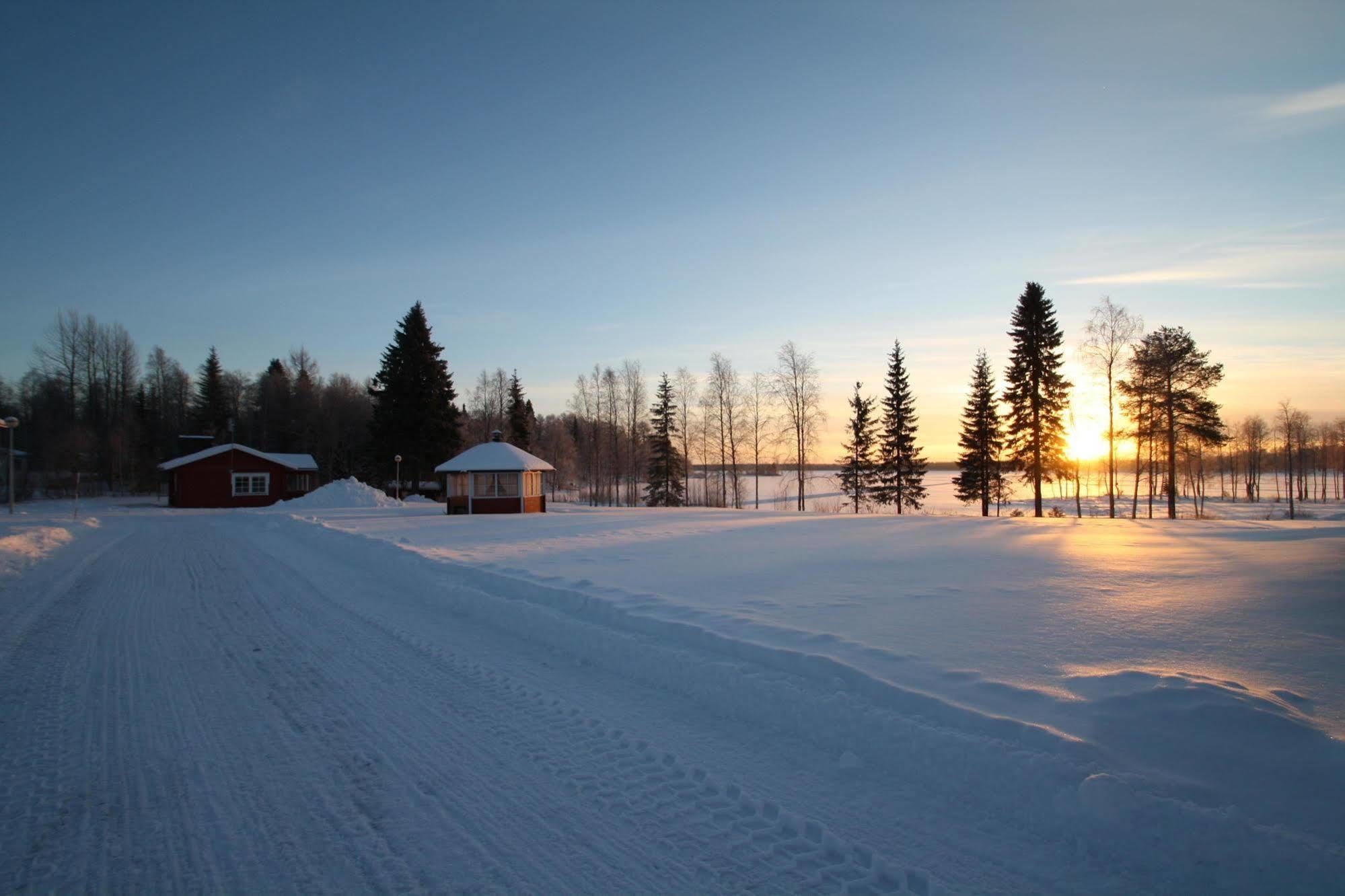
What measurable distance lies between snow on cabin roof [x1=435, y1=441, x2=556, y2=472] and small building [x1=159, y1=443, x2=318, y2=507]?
15952mm

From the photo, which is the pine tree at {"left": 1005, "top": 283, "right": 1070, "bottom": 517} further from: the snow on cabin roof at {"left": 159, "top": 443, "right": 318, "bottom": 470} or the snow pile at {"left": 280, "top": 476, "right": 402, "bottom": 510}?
the snow on cabin roof at {"left": 159, "top": 443, "right": 318, "bottom": 470}

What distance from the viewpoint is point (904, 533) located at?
1630cm

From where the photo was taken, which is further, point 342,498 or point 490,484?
point 342,498

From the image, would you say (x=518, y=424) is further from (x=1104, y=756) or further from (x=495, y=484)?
(x=1104, y=756)

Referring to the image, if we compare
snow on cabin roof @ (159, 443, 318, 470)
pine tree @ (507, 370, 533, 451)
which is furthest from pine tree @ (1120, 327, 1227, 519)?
snow on cabin roof @ (159, 443, 318, 470)

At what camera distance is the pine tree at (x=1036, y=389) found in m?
31.6

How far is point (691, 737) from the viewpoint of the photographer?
437 cm

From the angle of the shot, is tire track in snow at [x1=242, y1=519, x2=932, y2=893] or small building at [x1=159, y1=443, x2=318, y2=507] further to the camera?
small building at [x1=159, y1=443, x2=318, y2=507]

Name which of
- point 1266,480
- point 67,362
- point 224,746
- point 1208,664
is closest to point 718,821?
point 224,746

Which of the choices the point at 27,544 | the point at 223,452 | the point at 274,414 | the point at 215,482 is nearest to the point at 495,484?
the point at 27,544

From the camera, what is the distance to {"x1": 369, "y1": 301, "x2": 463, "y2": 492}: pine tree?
40.7m

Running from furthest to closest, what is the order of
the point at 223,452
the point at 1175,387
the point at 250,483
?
1. the point at 250,483
2. the point at 223,452
3. the point at 1175,387

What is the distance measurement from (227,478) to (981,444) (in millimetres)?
45919

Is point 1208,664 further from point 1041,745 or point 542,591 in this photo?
point 542,591
